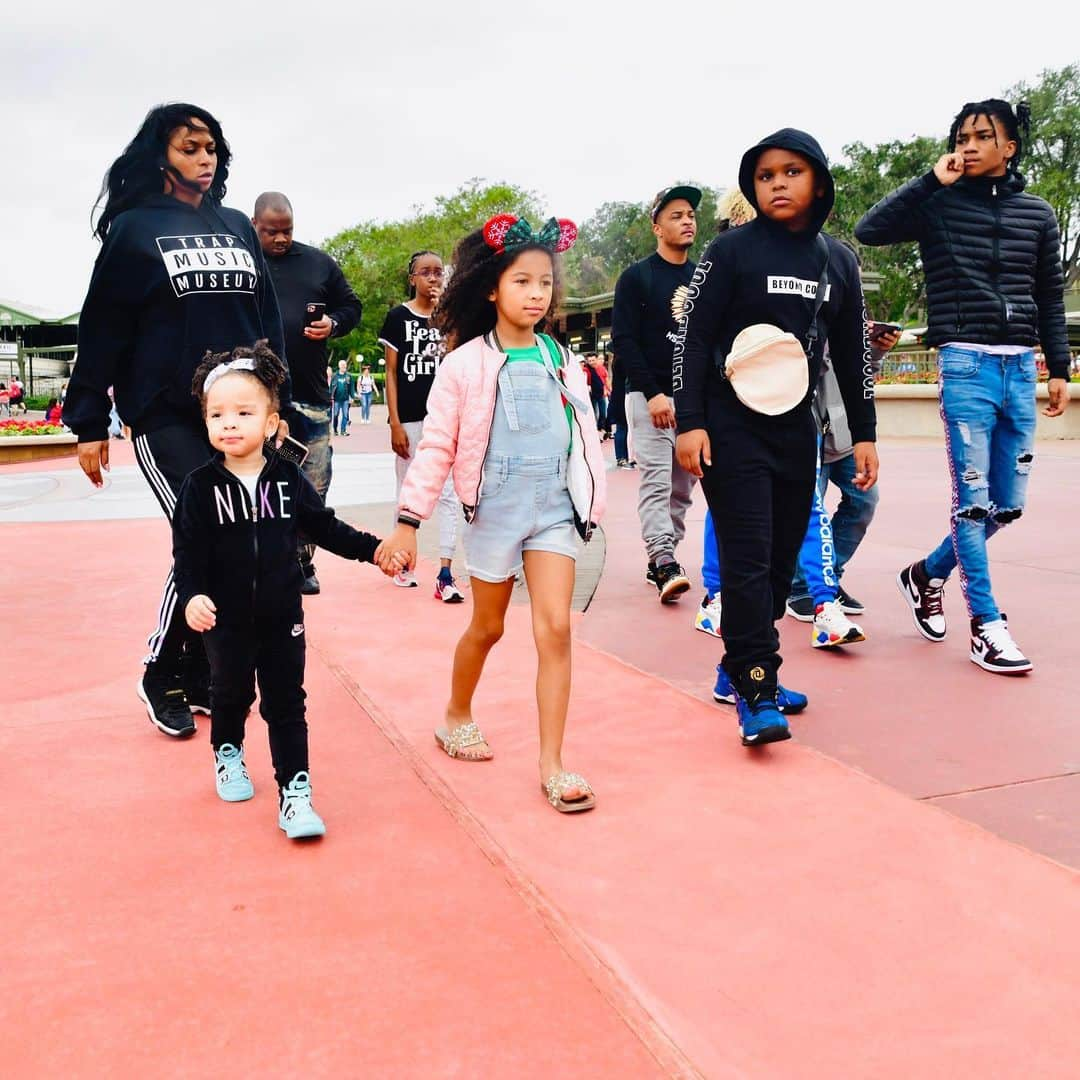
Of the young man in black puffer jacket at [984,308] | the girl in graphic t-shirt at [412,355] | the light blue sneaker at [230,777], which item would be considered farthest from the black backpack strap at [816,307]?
the girl in graphic t-shirt at [412,355]

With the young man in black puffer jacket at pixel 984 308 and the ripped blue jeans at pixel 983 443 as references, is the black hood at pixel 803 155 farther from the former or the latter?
the ripped blue jeans at pixel 983 443

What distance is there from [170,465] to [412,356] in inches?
118

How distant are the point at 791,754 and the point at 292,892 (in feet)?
5.55

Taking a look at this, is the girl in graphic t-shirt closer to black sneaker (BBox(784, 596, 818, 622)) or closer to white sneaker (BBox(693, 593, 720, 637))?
white sneaker (BBox(693, 593, 720, 637))

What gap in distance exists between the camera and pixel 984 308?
4570 mm

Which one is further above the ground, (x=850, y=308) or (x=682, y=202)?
(x=682, y=202)

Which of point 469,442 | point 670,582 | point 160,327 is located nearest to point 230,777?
point 469,442

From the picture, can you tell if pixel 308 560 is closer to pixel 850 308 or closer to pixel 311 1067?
pixel 850 308

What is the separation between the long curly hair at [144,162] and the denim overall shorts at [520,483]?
4.73 feet

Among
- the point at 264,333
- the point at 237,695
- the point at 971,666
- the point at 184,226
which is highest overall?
the point at 184,226

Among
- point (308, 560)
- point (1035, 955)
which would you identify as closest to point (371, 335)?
point (308, 560)

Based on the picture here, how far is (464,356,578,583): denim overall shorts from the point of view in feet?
11.0

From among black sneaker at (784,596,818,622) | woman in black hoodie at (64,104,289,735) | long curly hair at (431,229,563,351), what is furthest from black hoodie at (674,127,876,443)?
black sneaker at (784,596,818,622)

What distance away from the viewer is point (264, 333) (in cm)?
404
